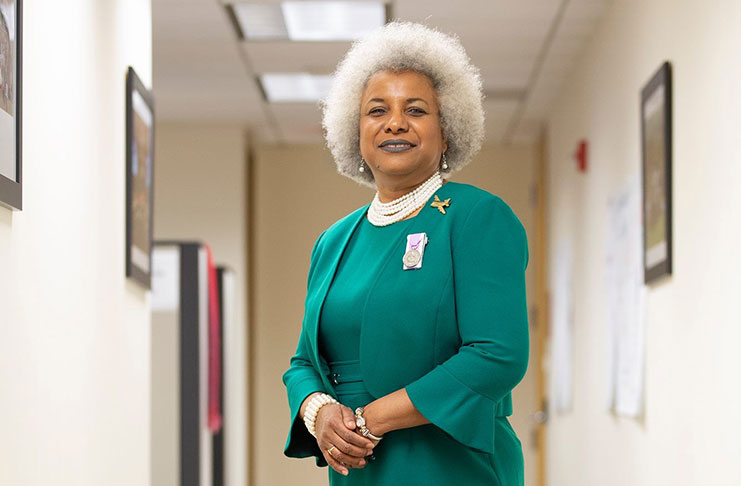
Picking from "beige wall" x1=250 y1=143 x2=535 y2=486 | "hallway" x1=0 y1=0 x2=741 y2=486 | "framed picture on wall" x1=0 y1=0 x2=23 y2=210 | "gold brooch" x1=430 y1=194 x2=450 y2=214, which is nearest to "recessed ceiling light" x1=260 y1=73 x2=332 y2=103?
"hallway" x1=0 y1=0 x2=741 y2=486

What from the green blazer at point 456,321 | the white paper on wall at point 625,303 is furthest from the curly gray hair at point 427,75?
the white paper on wall at point 625,303

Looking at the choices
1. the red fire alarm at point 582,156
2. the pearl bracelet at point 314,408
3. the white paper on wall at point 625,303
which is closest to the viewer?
the pearl bracelet at point 314,408

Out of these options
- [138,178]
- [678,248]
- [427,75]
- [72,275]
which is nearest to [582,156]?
[678,248]

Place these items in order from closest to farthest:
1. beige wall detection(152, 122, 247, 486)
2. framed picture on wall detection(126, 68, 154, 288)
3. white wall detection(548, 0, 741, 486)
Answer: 1. white wall detection(548, 0, 741, 486)
2. framed picture on wall detection(126, 68, 154, 288)
3. beige wall detection(152, 122, 247, 486)

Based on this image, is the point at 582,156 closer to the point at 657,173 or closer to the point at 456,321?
the point at 657,173

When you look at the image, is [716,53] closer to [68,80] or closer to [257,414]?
[68,80]

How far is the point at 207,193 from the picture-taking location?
6473 millimetres

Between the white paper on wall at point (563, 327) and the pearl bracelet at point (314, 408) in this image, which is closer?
the pearl bracelet at point (314, 408)

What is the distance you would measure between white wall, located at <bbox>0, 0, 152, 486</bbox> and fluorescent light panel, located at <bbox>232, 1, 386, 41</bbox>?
4.40ft

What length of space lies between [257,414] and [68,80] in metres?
A: 5.06

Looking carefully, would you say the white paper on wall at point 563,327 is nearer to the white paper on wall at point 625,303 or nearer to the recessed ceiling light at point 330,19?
the white paper on wall at point 625,303

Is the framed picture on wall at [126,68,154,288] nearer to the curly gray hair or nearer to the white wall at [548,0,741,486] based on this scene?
A: the curly gray hair

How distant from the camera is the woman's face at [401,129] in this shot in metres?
1.48

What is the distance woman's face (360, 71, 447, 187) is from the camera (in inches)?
58.2
